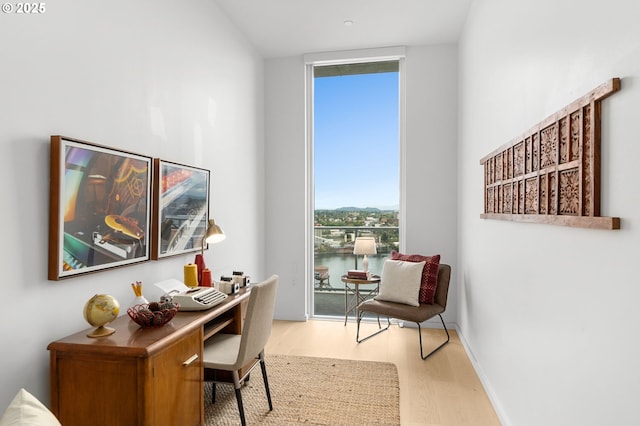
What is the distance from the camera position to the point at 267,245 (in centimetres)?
456

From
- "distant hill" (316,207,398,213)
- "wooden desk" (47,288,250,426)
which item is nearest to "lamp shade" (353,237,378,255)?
"distant hill" (316,207,398,213)

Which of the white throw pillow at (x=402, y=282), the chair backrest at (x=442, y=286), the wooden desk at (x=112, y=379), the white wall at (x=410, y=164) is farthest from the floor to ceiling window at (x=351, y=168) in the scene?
the wooden desk at (x=112, y=379)

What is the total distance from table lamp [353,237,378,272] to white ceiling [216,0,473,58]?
2.18 meters

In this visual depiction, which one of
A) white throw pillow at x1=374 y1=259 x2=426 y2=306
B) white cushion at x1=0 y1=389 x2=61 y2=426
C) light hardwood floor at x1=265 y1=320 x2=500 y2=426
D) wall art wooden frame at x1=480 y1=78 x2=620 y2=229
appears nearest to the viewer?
white cushion at x1=0 y1=389 x2=61 y2=426

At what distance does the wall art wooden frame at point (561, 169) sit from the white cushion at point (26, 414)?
1698 mm

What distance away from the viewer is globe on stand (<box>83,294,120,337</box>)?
65.6 inches

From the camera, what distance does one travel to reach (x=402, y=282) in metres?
3.58

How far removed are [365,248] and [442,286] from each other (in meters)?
0.91

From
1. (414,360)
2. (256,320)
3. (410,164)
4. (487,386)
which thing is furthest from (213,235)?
(410,164)

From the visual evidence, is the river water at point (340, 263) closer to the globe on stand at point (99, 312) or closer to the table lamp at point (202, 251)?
the table lamp at point (202, 251)

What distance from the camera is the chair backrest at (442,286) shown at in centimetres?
359

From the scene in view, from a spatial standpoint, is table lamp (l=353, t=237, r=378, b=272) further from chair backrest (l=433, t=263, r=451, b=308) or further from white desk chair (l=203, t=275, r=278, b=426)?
white desk chair (l=203, t=275, r=278, b=426)

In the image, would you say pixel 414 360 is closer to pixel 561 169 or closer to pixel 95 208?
pixel 561 169

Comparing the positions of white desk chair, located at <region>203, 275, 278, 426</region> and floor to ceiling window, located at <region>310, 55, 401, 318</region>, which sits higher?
floor to ceiling window, located at <region>310, 55, 401, 318</region>
